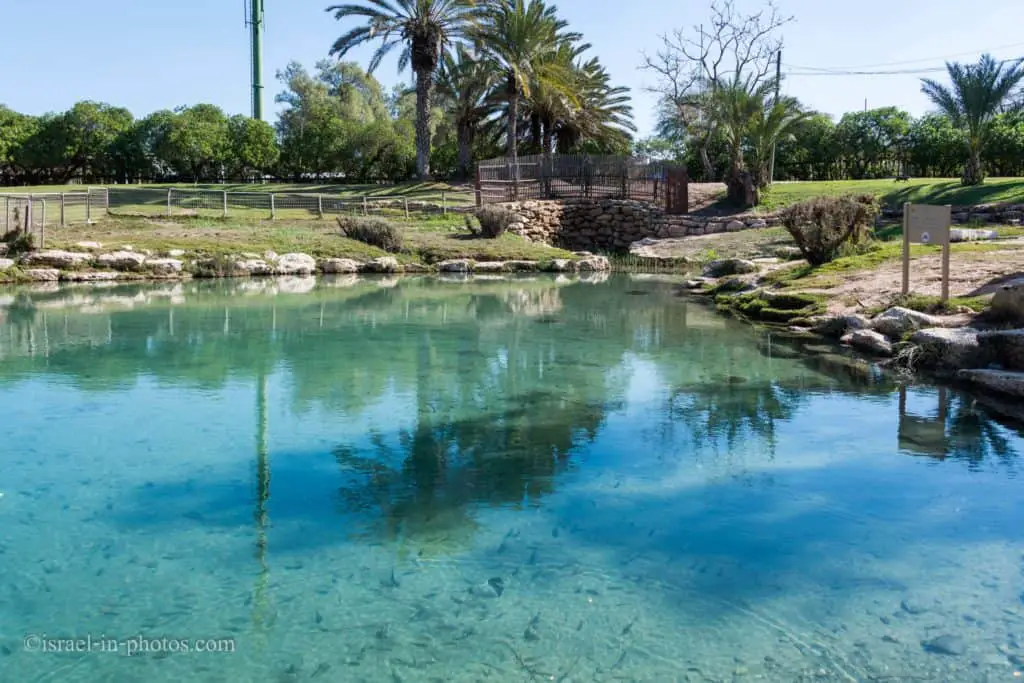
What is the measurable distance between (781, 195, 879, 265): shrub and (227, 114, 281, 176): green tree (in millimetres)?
41048

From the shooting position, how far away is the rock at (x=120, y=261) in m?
22.4

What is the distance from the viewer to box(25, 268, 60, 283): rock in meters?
21.0

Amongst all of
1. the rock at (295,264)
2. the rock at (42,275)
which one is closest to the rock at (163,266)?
the rock at (42,275)

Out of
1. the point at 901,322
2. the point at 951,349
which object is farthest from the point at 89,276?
the point at 951,349

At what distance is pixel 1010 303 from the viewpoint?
10.7 meters

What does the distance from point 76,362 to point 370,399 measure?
4.39m

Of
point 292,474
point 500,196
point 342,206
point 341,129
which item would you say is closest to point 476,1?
point 500,196

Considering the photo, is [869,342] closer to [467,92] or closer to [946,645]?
[946,645]

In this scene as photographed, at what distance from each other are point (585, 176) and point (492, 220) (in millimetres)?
8579

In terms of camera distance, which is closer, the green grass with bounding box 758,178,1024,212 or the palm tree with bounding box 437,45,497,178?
the green grass with bounding box 758,178,1024,212

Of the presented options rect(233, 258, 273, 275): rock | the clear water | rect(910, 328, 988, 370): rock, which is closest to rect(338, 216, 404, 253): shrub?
rect(233, 258, 273, 275): rock

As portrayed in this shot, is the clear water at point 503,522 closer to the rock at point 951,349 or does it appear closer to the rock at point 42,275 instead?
the rock at point 951,349

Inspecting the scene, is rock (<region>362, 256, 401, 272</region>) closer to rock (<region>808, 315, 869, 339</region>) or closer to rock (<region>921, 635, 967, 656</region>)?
rock (<region>808, 315, 869, 339</region>)

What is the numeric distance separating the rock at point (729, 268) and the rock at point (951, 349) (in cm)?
1005
